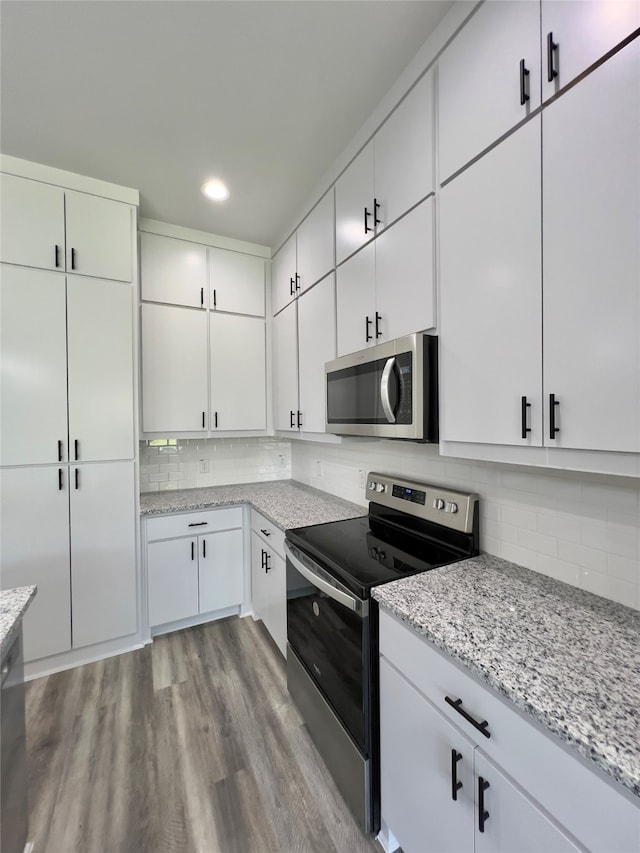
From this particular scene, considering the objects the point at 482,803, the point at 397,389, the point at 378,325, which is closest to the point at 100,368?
the point at 378,325

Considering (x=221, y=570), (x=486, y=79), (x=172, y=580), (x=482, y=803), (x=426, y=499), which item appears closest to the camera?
(x=482, y=803)

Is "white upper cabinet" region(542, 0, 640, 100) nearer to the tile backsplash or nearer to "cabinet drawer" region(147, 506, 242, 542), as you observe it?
"cabinet drawer" region(147, 506, 242, 542)

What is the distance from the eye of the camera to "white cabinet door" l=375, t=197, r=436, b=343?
1.37 meters

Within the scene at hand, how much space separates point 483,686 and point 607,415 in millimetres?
719

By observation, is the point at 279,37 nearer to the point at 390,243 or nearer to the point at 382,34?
the point at 382,34

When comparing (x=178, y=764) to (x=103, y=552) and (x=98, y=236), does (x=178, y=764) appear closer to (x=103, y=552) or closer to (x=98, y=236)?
(x=103, y=552)

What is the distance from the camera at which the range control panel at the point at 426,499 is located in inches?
59.6

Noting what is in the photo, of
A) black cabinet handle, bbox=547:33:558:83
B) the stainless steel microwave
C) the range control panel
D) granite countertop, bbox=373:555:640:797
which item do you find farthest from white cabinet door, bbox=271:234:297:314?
granite countertop, bbox=373:555:640:797

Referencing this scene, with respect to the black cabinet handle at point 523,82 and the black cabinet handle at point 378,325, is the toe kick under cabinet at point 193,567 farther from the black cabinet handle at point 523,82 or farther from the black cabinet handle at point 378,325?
the black cabinet handle at point 523,82

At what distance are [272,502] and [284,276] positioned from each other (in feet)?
5.58

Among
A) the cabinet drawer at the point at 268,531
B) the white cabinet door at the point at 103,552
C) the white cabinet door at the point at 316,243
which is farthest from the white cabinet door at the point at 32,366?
the white cabinet door at the point at 316,243

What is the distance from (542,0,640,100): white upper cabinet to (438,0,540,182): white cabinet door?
0.03 meters

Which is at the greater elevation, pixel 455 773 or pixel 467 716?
pixel 467 716

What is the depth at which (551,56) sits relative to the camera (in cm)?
95
